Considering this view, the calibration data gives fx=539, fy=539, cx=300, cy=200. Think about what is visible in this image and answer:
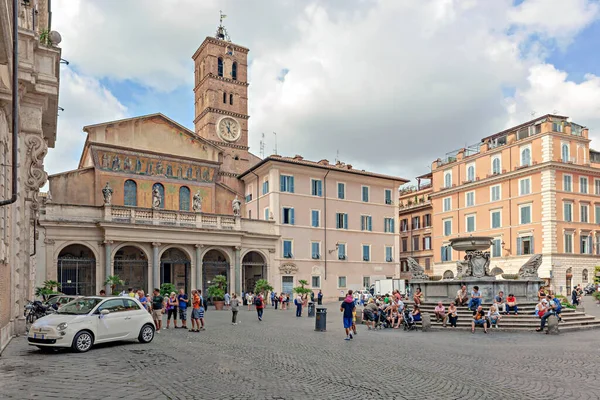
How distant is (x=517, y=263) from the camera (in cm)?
4709

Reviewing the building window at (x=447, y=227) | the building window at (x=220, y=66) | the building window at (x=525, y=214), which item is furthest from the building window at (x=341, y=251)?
the building window at (x=220, y=66)

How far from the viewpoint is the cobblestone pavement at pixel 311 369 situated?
343 inches

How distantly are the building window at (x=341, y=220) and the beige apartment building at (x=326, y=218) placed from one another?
87 millimetres

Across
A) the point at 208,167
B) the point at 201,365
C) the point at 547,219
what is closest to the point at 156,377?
the point at 201,365

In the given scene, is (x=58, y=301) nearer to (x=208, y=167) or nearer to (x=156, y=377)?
(x=156, y=377)

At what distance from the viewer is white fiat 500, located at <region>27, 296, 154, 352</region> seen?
499 inches

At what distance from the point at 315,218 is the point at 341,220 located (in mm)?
2756

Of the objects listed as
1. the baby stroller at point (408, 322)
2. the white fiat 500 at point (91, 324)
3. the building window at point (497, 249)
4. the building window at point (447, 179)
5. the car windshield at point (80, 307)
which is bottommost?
the baby stroller at point (408, 322)

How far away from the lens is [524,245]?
4700cm

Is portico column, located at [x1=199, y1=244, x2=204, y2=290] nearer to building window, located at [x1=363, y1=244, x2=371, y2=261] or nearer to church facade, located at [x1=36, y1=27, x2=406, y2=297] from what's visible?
church facade, located at [x1=36, y1=27, x2=406, y2=297]

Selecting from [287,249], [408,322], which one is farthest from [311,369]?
[287,249]

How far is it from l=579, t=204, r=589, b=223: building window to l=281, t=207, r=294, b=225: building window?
25242 mm

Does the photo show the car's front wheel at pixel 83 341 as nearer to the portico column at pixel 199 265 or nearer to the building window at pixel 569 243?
the portico column at pixel 199 265

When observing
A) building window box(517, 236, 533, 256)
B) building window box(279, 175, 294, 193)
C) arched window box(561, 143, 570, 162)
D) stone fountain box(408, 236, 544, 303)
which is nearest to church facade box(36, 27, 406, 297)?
building window box(279, 175, 294, 193)
